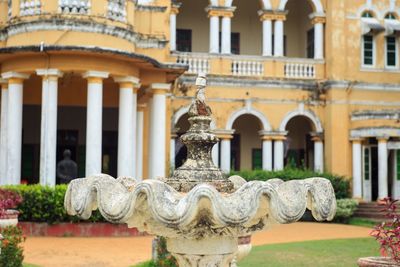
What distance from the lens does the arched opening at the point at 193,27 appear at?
23453mm

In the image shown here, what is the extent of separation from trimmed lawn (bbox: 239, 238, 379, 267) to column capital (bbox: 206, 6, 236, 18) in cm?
1030

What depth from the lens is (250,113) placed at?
2156 cm

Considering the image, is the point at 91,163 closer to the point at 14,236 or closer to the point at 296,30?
the point at 14,236

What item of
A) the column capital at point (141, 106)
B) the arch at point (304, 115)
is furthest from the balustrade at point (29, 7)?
the arch at point (304, 115)

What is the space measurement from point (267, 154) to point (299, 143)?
11.8 ft

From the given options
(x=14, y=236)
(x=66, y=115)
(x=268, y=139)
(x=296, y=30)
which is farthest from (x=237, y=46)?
(x=14, y=236)

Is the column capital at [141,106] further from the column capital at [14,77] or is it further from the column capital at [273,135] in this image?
the column capital at [273,135]

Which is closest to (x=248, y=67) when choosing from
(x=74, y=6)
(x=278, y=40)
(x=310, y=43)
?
(x=278, y=40)

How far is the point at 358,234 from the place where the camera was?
16.1 metres

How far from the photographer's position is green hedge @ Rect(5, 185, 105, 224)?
13844 millimetres

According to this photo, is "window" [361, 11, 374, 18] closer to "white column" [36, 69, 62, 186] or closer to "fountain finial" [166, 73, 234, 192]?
"white column" [36, 69, 62, 186]

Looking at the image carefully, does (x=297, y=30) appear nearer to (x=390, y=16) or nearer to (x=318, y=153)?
(x=390, y=16)

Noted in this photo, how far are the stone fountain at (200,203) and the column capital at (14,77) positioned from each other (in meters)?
11.5

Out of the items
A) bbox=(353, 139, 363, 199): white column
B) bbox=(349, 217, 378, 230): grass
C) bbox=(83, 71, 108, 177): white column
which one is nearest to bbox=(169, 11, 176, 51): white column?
bbox=(83, 71, 108, 177): white column
